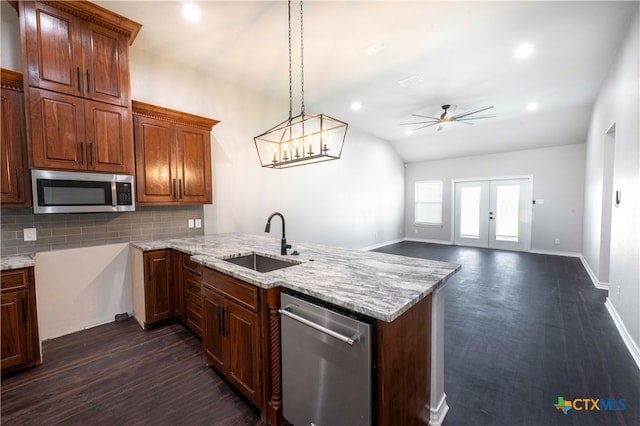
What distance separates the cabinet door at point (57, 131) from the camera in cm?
218

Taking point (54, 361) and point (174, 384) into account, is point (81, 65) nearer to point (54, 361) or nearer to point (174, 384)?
point (54, 361)

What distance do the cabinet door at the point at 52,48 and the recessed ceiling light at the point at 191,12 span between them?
0.92m

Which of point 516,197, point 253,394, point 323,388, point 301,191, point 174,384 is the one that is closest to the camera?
point 323,388

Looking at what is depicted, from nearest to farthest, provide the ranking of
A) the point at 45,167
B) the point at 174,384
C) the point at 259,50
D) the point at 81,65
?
the point at 174,384 < the point at 45,167 < the point at 81,65 < the point at 259,50

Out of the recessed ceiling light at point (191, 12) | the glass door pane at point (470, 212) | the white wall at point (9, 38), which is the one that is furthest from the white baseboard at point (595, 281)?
the white wall at point (9, 38)

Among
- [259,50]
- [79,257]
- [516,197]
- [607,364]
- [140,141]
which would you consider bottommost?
[607,364]

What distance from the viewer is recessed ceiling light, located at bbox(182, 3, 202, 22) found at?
8.02 feet

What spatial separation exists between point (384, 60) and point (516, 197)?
6227 mm

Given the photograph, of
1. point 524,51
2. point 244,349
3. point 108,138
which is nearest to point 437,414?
point 244,349

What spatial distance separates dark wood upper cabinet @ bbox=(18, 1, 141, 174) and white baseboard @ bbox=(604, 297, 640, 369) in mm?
5088

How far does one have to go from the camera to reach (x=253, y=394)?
1.66 meters

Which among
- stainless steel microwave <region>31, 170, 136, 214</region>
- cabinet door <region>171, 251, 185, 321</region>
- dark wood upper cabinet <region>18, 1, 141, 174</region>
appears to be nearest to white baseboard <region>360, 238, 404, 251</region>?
cabinet door <region>171, 251, 185, 321</region>

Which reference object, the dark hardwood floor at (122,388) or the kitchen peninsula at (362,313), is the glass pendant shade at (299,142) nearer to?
the kitchen peninsula at (362,313)

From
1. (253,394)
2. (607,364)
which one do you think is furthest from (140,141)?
(607,364)
